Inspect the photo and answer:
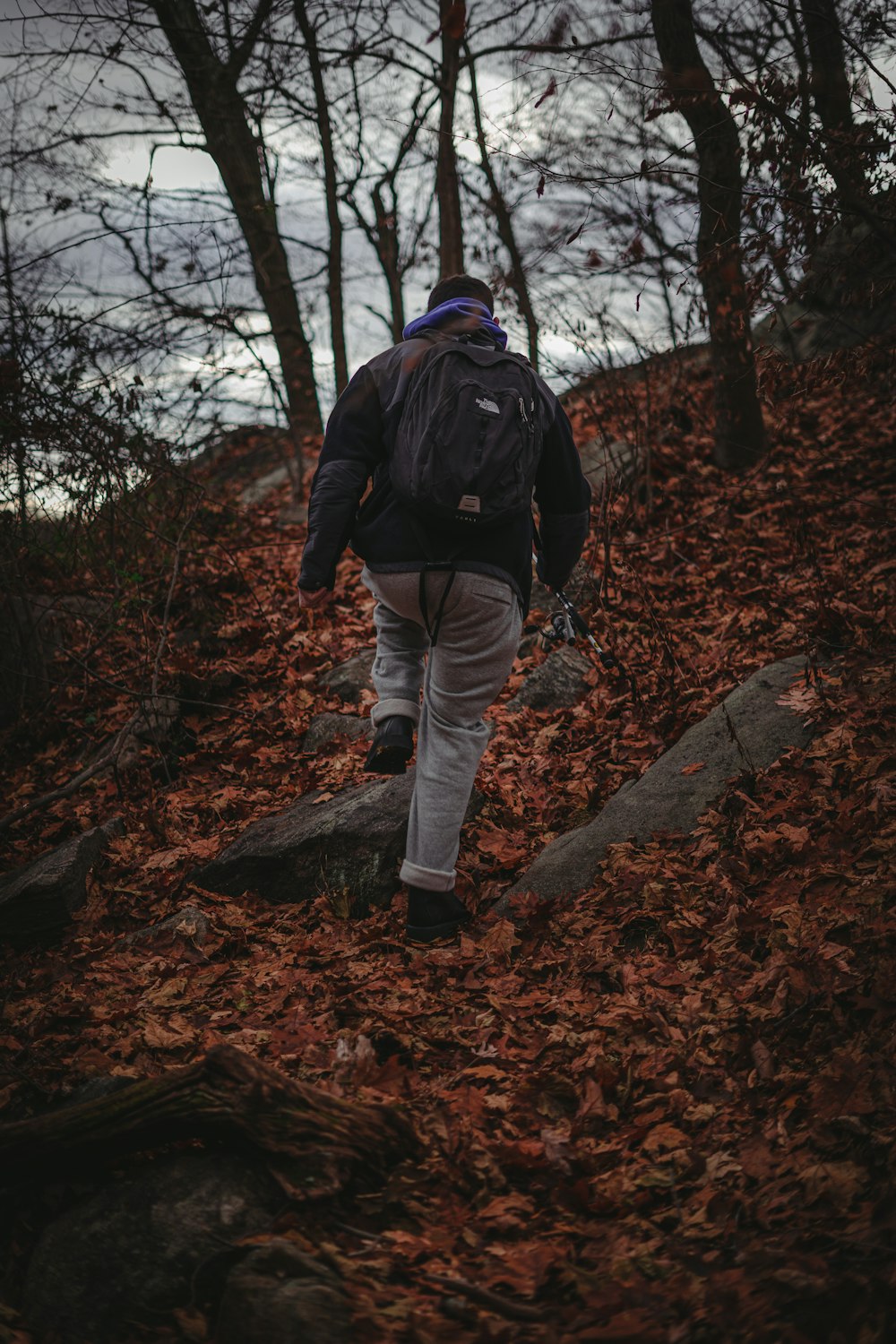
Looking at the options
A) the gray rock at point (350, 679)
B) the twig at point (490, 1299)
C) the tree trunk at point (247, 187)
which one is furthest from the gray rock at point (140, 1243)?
the tree trunk at point (247, 187)

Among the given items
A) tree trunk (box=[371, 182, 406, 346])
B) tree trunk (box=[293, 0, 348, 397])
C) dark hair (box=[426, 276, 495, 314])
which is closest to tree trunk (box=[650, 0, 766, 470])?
dark hair (box=[426, 276, 495, 314])

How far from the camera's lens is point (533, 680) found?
19.1 ft

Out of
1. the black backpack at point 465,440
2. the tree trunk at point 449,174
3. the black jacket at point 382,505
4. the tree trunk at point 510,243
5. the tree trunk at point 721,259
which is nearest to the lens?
the black backpack at point 465,440

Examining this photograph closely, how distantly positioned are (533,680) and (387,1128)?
383 centimetres

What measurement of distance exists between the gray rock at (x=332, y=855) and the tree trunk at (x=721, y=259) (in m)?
3.08

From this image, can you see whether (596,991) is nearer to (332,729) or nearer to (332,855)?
(332,855)

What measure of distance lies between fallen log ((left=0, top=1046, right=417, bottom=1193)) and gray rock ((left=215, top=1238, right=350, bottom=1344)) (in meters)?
0.22

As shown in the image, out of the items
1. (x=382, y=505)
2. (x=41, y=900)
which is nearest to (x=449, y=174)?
(x=382, y=505)

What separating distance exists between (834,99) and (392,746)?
412 cm

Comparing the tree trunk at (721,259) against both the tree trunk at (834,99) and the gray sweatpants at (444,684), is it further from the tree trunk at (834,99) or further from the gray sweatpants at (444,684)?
the gray sweatpants at (444,684)

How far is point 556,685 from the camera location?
5.75 m

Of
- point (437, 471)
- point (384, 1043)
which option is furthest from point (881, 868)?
point (437, 471)

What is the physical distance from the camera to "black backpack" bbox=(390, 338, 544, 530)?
290 cm

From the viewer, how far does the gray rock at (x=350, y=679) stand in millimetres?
6070
